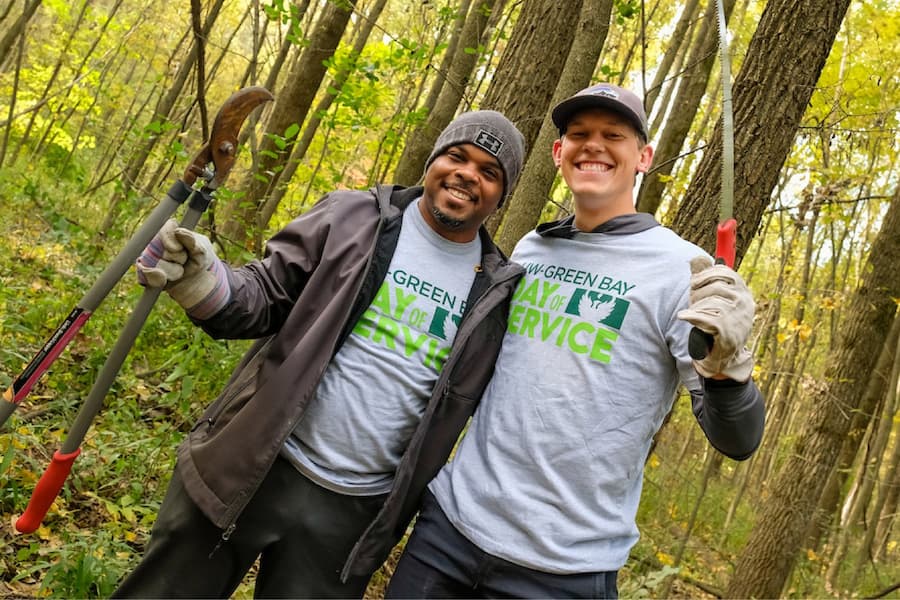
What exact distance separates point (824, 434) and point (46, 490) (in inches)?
310

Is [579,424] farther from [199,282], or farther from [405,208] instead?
[199,282]

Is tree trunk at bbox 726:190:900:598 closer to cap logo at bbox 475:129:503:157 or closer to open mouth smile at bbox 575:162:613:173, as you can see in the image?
open mouth smile at bbox 575:162:613:173

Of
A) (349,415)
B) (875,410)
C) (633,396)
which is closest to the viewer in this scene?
(633,396)

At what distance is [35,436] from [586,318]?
10.6 feet

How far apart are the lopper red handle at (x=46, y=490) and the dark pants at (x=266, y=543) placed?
12.7 inches

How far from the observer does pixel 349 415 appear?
7.22ft

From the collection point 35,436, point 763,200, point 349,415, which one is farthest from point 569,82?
point 35,436

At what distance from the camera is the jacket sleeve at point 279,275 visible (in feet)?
6.92

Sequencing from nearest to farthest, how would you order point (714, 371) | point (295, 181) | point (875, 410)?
point (714, 371) < point (875, 410) < point (295, 181)

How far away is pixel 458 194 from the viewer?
238 centimetres

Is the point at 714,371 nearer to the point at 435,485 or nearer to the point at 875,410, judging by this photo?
the point at 435,485

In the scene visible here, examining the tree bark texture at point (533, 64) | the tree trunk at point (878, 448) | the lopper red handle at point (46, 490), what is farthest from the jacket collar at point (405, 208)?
the tree trunk at point (878, 448)

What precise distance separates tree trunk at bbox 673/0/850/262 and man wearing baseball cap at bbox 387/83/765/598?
5.78 feet

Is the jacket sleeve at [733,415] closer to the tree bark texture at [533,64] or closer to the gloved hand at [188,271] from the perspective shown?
the gloved hand at [188,271]
